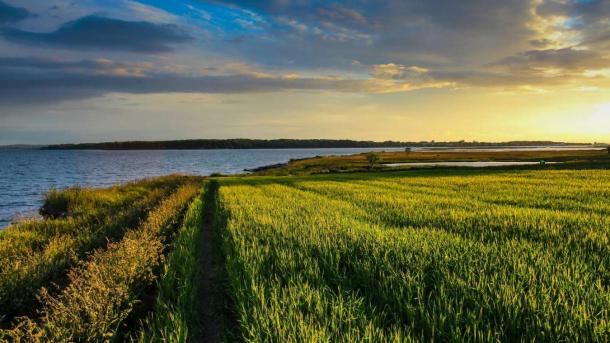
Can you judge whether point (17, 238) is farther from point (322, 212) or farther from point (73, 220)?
point (322, 212)

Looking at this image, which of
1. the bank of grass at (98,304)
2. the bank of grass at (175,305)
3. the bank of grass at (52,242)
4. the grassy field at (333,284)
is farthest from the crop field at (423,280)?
the bank of grass at (52,242)

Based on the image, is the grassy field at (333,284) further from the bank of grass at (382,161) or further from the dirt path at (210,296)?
the bank of grass at (382,161)

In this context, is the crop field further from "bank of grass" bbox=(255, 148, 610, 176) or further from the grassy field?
"bank of grass" bbox=(255, 148, 610, 176)

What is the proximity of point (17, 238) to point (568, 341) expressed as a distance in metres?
17.2

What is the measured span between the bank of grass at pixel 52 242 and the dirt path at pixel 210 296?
2.48m

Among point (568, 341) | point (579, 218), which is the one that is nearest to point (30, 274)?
point (568, 341)

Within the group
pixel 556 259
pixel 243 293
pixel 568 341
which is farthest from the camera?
pixel 556 259

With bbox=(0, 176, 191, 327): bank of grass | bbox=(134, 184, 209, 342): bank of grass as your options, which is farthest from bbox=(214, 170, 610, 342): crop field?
bbox=(0, 176, 191, 327): bank of grass

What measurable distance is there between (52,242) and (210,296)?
27.3 feet

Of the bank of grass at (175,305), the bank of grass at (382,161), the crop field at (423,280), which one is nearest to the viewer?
the crop field at (423,280)

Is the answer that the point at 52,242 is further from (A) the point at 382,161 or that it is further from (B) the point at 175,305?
(A) the point at 382,161

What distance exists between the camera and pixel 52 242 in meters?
12.5

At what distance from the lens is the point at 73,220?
18.4 meters

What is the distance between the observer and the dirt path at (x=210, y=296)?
5.80 meters
